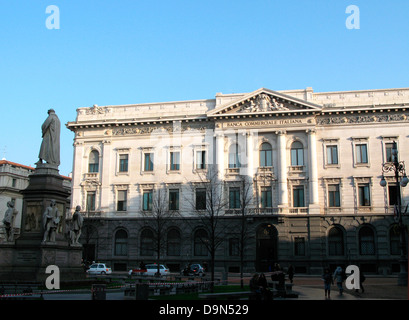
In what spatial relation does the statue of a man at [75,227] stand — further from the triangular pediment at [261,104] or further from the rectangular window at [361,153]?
the rectangular window at [361,153]

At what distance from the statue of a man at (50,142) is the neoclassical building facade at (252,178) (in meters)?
23.5

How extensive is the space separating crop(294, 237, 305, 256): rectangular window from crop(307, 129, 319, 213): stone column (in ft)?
10.1

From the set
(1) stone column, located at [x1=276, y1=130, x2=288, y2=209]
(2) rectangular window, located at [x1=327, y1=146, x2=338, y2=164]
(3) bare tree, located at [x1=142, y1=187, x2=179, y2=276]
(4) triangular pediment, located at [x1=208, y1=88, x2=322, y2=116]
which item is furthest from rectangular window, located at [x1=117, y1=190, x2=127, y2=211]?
(2) rectangular window, located at [x1=327, y1=146, x2=338, y2=164]

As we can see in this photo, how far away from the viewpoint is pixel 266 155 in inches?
1965

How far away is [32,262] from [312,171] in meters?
32.9

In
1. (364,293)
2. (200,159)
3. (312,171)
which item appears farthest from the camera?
(200,159)

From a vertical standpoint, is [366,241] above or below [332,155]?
below

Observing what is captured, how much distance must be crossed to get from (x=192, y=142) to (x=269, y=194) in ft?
33.6

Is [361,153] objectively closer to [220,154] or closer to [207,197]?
[220,154]

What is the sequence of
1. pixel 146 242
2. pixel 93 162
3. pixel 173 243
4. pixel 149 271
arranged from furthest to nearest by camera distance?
pixel 93 162 < pixel 146 242 < pixel 173 243 < pixel 149 271

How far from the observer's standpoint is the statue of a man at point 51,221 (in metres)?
21.1

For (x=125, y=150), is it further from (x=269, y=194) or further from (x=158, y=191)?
(x=269, y=194)

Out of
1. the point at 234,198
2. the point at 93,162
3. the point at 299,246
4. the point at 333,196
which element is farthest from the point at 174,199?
the point at 333,196

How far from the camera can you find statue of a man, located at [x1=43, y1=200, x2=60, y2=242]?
69.2 feet
